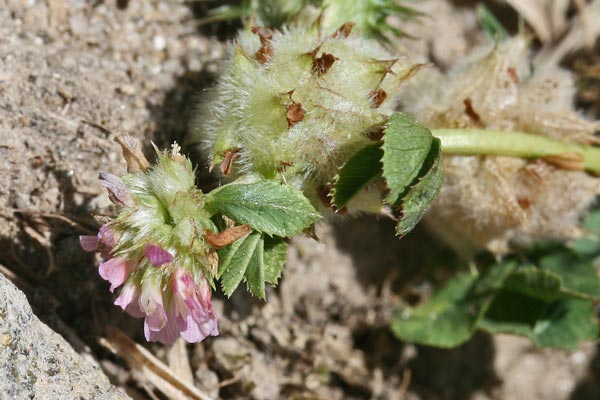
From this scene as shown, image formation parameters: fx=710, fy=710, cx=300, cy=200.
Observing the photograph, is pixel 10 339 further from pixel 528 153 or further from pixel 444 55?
pixel 444 55

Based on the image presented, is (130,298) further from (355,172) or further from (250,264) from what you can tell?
(355,172)

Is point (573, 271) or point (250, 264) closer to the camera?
point (250, 264)

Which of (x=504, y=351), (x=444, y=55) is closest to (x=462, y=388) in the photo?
(x=504, y=351)

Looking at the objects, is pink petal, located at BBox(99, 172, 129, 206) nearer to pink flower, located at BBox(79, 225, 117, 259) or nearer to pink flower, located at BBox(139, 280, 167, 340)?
pink flower, located at BBox(79, 225, 117, 259)

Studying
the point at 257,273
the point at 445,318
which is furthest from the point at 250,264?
the point at 445,318

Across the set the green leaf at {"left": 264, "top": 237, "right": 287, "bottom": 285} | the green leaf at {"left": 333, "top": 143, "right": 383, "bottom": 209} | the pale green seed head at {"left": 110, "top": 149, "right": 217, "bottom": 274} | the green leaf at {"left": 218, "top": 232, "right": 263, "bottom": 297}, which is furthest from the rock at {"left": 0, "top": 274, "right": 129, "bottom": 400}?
the green leaf at {"left": 333, "top": 143, "right": 383, "bottom": 209}
